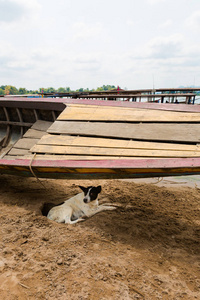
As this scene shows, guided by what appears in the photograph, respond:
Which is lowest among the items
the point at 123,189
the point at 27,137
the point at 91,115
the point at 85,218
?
the point at 123,189

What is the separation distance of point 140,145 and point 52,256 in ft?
6.39

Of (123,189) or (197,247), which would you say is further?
(123,189)

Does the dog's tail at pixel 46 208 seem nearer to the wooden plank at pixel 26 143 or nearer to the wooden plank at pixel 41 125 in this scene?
the wooden plank at pixel 26 143

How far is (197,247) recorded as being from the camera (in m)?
3.23

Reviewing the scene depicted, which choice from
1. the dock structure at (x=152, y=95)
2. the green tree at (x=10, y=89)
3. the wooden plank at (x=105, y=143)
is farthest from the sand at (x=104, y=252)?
the green tree at (x=10, y=89)

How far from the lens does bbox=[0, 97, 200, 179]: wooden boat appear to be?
283cm

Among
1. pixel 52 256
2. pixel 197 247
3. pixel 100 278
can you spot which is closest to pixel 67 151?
pixel 52 256

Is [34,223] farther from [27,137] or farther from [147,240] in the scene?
[27,137]

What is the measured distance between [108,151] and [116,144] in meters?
0.19

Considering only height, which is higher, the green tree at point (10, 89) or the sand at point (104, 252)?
the green tree at point (10, 89)

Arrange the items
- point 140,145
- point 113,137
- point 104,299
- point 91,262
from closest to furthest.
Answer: point 104,299, point 91,262, point 140,145, point 113,137

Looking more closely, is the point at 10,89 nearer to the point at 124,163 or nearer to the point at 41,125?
the point at 41,125

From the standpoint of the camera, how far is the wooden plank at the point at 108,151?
9.11ft

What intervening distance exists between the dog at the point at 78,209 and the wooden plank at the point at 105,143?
35.7 inches
